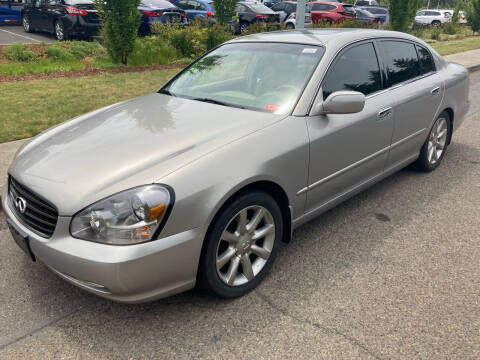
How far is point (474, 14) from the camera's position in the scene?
24.5 meters

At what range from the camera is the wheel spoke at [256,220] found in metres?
2.85

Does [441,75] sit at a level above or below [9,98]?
above

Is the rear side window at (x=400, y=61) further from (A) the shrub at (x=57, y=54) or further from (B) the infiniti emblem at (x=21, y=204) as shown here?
(A) the shrub at (x=57, y=54)

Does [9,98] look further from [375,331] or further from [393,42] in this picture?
[375,331]

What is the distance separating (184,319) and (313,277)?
0.96 metres

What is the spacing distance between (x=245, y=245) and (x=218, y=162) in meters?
0.59

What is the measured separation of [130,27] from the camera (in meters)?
10.2

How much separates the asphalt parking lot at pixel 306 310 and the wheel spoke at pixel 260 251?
206mm

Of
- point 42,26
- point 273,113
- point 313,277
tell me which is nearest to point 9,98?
point 273,113

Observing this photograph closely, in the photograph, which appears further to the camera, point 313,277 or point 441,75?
point 441,75

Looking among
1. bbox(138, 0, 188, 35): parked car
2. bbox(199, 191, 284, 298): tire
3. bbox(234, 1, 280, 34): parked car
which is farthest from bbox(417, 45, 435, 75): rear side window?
bbox(234, 1, 280, 34): parked car

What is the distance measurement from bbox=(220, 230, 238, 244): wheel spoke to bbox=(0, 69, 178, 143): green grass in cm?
382

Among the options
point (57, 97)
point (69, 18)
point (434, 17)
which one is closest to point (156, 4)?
point (69, 18)

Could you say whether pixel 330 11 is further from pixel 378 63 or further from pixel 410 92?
pixel 378 63
